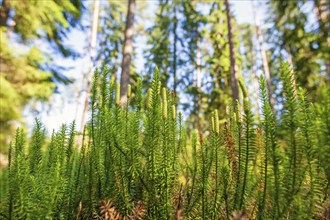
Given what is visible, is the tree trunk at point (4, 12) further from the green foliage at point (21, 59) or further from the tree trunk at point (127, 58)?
the tree trunk at point (127, 58)

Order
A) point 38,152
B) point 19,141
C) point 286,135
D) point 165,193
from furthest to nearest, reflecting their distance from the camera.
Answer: point 38,152, point 19,141, point 165,193, point 286,135

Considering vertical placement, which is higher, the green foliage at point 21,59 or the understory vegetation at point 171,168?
the green foliage at point 21,59

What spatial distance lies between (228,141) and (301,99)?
21.7 inches

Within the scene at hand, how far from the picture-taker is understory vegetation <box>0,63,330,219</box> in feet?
2.83

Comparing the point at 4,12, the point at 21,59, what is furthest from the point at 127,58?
the point at 4,12

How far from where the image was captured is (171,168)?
126cm

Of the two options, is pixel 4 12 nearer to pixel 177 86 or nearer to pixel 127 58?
pixel 127 58

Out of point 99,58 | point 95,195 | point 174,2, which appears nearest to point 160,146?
point 95,195

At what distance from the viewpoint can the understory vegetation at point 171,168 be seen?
0.86 metres

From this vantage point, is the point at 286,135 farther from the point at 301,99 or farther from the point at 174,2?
the point at 174,2

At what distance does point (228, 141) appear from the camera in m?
1.48

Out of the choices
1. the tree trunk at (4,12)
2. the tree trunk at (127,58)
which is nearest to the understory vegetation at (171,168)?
the tree trunk at (127,58)

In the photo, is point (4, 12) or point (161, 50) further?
point (161, 50)

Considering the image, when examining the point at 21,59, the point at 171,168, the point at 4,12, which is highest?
the point at 4,12
